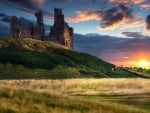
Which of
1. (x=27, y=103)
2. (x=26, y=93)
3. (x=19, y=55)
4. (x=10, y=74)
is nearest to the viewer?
(x=27, y=103)

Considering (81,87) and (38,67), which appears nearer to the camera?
(81,87)

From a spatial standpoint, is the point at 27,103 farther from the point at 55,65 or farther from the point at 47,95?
the point at 55,65

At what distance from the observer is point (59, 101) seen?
100 feet

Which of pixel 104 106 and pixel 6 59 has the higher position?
pixel 6 59

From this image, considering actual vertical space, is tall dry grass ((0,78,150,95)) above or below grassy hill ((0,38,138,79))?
below

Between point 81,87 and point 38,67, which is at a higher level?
point 38,67

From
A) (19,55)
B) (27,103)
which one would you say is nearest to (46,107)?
(27,103)

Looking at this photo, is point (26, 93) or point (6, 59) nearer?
point (26, 93)

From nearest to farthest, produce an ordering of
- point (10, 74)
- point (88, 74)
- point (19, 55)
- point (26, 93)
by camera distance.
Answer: point (26, 93) < point (10, 74) < point (88, 74) < point (19, 55)

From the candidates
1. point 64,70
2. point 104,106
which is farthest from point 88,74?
point 104,106

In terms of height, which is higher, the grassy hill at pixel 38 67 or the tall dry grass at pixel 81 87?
the grassy hill at pixel 38 67

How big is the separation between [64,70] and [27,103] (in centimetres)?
14820

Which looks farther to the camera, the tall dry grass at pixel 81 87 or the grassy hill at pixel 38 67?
the grassy hill at pixel 38 67

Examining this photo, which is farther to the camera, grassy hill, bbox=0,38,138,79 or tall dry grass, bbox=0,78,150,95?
grassy hill, bbox=0,38,138,79
